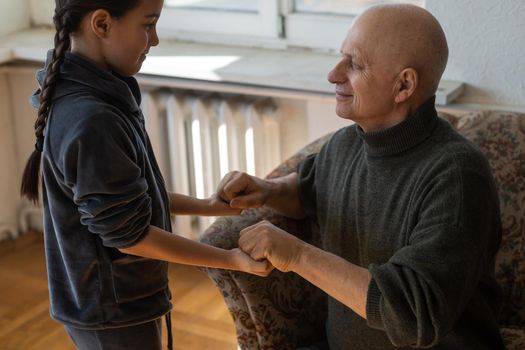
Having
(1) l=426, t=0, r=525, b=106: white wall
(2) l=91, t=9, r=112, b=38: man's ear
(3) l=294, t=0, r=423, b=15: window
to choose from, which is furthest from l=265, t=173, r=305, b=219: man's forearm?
(3) l=294, t=0, r=423, b=15: window

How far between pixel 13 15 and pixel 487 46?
6.53 ft

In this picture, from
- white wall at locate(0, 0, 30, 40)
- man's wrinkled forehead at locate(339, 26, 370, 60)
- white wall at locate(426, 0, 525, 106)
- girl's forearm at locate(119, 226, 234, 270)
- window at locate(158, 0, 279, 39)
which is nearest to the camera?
girl's forearm at locate(119, 226, 234, 270)

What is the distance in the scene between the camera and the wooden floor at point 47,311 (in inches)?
110

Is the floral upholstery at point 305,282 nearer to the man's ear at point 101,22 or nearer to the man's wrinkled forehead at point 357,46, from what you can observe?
the man's wrinkled forehead at point 357,46

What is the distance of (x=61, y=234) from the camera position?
4.98ft

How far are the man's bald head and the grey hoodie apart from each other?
0.48 m

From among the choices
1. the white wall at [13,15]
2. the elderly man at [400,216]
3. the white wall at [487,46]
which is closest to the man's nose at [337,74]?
the elderly man at [400,216]

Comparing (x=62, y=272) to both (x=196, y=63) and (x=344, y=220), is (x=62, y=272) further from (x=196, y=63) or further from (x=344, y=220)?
(x=196, y=63)

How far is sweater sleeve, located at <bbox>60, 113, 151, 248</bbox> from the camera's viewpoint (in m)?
1.40

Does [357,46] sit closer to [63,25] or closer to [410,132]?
[410,132]

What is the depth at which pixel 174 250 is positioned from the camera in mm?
1553

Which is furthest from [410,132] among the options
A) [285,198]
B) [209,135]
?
[209,135]

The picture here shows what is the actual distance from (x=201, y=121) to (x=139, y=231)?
1.48 m

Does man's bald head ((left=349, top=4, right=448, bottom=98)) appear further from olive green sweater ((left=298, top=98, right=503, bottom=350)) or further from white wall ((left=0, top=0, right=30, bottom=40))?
white wall ((left=0, top=0, right=30, bottom=40))
